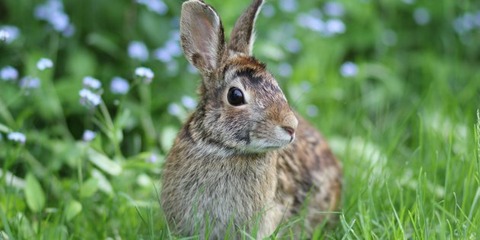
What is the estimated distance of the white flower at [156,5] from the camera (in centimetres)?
557

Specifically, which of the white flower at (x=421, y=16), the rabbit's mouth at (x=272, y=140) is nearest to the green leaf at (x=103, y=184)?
the rabbit's mouth at (x=272, y=140)

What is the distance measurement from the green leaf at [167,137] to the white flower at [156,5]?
0.87m

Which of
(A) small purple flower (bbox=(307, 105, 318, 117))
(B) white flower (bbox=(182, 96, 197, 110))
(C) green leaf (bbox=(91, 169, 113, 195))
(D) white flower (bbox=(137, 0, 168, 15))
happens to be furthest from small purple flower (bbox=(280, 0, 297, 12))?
(C) green leaf (bbox=(91, 169, 113, 195))

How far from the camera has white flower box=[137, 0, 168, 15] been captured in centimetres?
557

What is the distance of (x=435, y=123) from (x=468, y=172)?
1322 mm

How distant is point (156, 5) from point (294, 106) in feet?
3.99

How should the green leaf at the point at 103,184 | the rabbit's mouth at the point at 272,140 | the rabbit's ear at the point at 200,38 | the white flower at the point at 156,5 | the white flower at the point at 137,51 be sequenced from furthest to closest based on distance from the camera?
the white flower at the point at 156,5 < the white flower at the point at 137,51 < the green leaf at the point at 103,184 < the rabbit's ear at the point at 200,38 < the rabbit's mouth at the point at 272,140

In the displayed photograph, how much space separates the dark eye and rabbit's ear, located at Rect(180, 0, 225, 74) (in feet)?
0.88

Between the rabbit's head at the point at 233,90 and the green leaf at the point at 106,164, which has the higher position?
the rabbit's head at the point at 233,90

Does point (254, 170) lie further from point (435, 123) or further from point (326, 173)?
point (435, 123)

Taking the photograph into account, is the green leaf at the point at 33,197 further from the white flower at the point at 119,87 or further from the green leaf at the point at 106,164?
the white flower at the point at 119,87

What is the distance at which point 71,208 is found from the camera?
14.0ft

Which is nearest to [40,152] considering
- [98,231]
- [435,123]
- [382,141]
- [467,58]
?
[98,231]

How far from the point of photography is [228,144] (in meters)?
3.88
